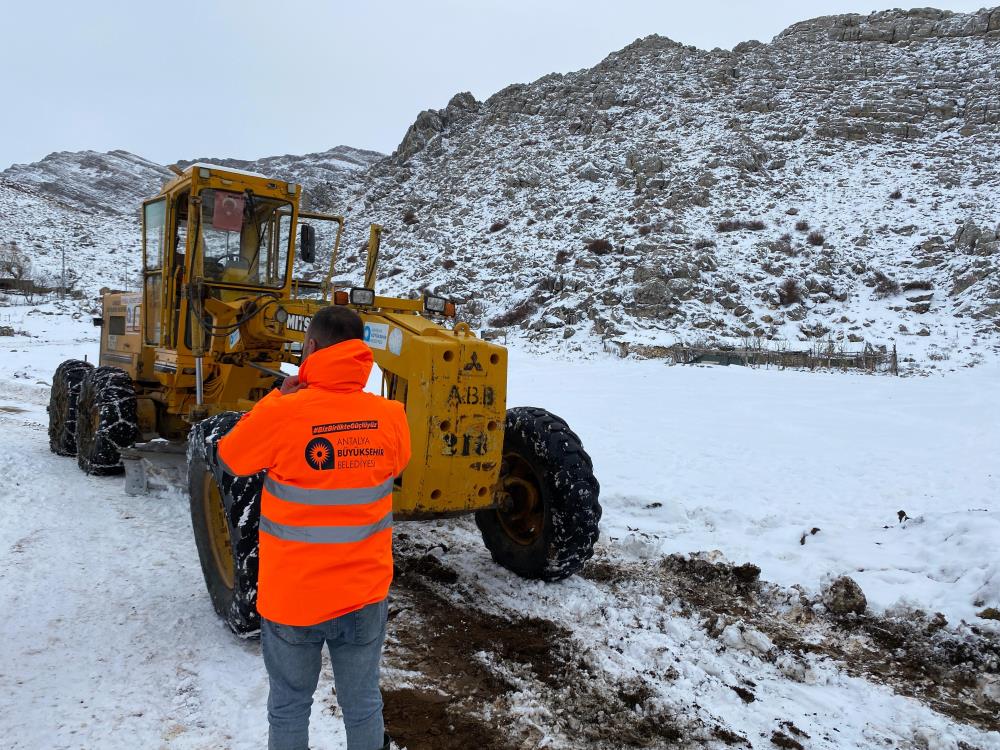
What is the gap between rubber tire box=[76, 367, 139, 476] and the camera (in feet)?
22.3

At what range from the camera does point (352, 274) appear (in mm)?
35281

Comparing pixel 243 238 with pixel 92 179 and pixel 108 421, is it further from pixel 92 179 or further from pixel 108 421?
pixel 92 179

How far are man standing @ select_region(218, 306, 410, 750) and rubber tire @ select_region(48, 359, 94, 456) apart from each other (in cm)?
655

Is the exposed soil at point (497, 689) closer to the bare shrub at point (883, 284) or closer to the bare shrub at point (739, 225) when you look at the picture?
the bare shrub at point (883, 284)

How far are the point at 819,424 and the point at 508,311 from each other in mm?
16461

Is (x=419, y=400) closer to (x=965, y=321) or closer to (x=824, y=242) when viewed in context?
(x=965, y=321)

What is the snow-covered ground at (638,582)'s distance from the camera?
314cm

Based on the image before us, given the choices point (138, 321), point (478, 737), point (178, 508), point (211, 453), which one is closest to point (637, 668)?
point (478, 737)

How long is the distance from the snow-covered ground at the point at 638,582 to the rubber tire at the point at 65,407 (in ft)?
0.88

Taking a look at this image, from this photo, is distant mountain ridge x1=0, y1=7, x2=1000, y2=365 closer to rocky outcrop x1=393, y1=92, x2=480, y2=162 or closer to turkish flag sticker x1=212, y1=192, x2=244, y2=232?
rocky outcrop x1=393, y1=92, x2=480, y2=162

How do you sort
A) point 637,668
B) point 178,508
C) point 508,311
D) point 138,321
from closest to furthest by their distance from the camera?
point 637,668 → point 178,508 → point 138,321 → point 508,311

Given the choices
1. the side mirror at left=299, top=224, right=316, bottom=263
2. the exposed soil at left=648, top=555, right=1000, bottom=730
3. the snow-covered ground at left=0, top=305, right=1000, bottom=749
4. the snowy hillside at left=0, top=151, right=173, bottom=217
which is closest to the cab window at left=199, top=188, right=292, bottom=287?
the side mirror at left=299, top=224, right=316, bottom=263

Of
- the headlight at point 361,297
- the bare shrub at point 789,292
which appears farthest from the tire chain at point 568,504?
the bare shrub at point 789,292

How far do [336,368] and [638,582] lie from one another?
3114mm
